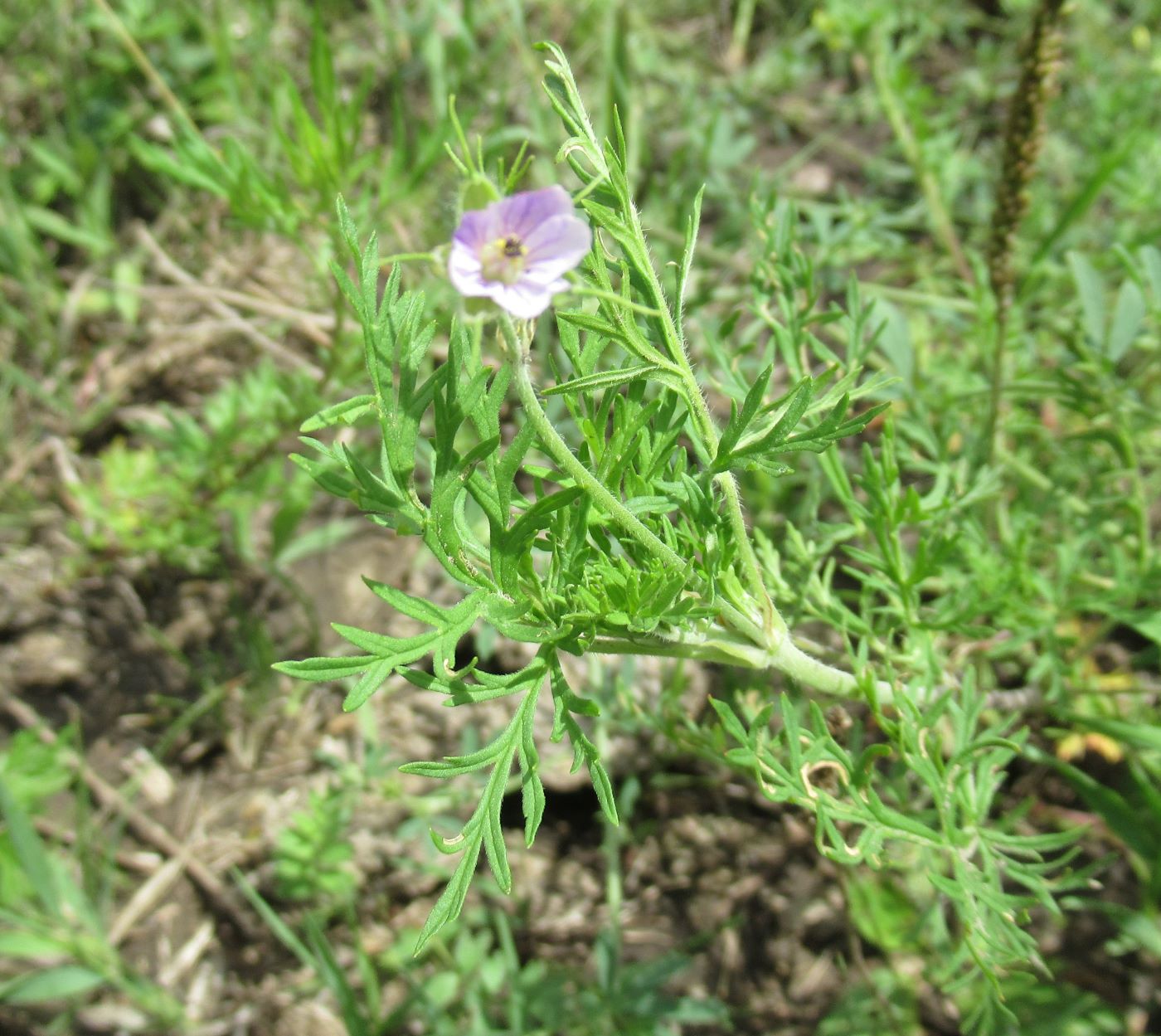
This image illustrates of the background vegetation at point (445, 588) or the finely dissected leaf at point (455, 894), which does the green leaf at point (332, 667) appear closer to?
the finely dissected leaf at point (455, 894)

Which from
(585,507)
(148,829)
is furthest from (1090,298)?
(148,829)

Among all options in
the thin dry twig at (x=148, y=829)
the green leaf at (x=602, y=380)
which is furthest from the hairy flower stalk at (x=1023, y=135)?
the thin dry twig at (x=148, y=829)

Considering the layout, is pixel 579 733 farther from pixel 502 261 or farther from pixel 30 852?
pixel 30 852

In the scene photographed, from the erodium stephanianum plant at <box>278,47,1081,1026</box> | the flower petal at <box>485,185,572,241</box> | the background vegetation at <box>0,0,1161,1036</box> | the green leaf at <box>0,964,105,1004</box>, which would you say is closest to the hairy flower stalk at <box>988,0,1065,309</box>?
the background vegetation at <box>0,0,1161,1036</box>

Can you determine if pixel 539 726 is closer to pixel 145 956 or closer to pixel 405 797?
pixel 405 797

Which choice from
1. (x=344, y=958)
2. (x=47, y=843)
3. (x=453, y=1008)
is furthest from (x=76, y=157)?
(x=453, y=1008)

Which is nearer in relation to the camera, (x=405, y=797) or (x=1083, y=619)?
(x=405, y=797)

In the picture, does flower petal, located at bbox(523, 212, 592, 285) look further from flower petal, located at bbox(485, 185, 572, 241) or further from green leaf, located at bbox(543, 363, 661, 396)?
green leaf, located at bbox(543, 363, 661, 396)
